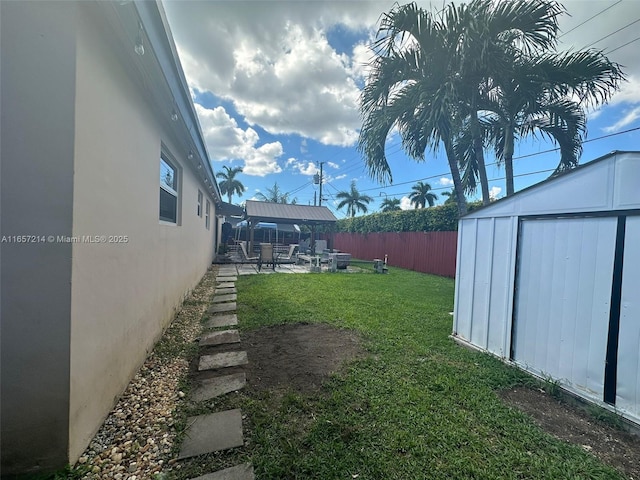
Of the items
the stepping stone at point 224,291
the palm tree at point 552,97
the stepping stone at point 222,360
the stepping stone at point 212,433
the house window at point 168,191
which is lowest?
the stepping stone at point 224,291

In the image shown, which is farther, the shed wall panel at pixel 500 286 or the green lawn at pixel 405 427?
the shed wall panel at pixel 500 286

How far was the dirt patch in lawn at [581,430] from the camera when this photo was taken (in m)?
1.77

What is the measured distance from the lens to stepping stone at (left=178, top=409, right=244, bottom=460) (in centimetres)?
176

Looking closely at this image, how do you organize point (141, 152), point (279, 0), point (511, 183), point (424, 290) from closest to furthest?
point (141, 152)
point (279, 0)
point (511, 183)
point (424, 290)

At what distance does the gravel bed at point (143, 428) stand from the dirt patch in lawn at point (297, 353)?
76 centimetres

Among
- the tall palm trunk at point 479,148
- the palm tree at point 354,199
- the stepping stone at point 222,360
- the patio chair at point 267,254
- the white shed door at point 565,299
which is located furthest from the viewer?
the palm tree at point 354,199

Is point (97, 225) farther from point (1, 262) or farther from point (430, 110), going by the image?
point (430, 110)

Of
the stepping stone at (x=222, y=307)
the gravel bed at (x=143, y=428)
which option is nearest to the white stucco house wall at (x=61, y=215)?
the gravel bed at (x=143, y=428)

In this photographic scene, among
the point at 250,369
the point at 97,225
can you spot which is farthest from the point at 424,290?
the point at 97,225

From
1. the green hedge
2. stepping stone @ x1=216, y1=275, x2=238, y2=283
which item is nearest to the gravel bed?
stepping stone @ x1=216, y1=275, x2=238, y2=283

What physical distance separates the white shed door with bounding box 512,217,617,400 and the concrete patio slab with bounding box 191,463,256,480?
2.92m

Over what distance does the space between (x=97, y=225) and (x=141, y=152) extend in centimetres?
130

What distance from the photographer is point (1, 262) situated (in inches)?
56.4

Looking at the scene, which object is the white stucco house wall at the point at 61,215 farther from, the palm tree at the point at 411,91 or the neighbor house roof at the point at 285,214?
the neighbor house roof at the point at 285,214
